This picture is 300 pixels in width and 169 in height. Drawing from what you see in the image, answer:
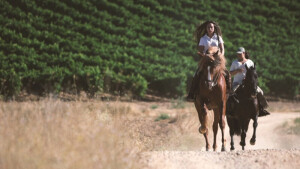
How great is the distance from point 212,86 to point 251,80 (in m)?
1.61

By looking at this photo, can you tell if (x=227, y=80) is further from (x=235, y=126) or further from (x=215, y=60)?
(x=235, y=126)

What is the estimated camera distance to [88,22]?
19.4m

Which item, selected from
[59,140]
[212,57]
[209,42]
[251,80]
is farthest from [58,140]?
[251,80]

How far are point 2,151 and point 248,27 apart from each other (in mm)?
19298

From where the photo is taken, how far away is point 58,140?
19.4 feet

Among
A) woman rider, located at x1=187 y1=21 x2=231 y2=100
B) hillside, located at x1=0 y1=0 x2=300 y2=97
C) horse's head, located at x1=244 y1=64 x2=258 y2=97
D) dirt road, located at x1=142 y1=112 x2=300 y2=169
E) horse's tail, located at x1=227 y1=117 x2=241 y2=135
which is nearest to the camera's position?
dirt road, located at x1=142 y1=112 x2=300 y2=169

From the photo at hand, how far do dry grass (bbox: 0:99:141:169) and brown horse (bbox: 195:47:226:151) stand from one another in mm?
3031

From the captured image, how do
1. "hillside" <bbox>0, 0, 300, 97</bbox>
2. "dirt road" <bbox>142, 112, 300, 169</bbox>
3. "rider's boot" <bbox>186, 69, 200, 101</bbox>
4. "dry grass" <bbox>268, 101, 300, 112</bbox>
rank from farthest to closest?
"dry grass" <bbox>268, 101, 300, 112</bbox> → "hillside" <bbox>0, 0, 300, 97</bbox> → "rider's boot" <bbox>186, 69, 200, 101</bbox> → "dirt road" <bbox>142, 112, 300, 169</bbox>

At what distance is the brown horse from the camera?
946cm

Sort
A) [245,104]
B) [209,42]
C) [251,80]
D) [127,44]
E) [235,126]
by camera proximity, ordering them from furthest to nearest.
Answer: [127,44] → [235,126] → [245,104] → [251,80] → [209,42]

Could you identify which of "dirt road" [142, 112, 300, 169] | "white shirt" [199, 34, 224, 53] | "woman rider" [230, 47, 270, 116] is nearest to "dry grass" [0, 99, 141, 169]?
"dirt road" [142, 112, 300, 169]

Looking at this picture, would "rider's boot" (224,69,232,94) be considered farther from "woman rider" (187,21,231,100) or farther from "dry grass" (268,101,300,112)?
"dry grass" (268,101,300,112)

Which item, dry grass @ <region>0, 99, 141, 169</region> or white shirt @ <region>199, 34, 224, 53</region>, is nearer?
dry grass @ <region>0, 99, 141, 169</region>

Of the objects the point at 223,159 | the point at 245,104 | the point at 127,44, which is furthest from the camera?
the point at 127,44
